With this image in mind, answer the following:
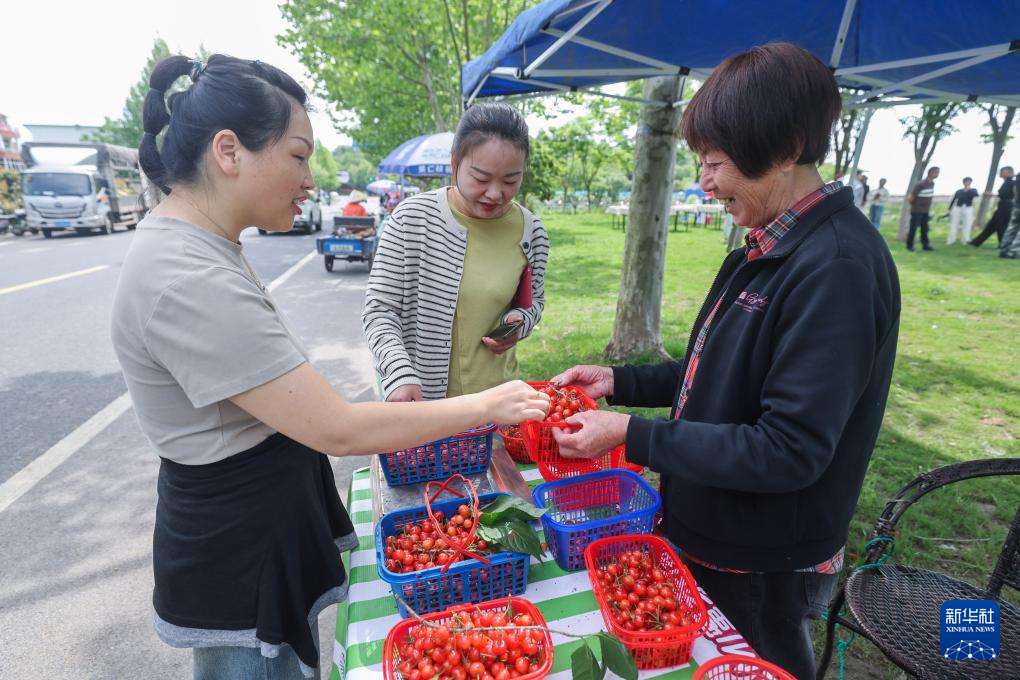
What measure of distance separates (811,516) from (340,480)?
142 inches

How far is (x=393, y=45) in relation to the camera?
15.6 meters

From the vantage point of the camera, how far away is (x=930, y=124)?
1842 centimetres

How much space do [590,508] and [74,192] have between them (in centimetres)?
2326

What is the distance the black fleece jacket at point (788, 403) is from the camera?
48.2 inches

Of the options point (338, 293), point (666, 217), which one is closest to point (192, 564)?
point (666, 217)

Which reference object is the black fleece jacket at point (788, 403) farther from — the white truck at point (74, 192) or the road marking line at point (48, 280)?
the white truck at point (74, 192)

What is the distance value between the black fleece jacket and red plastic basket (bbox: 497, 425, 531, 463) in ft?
2.75

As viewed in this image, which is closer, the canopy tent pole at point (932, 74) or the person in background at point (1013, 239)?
→ the canopy tent pole at point (932, 74)

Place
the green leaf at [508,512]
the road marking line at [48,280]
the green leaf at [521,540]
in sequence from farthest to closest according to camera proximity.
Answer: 1. the road marking line at [48,280]
2. the green leaf at [508,512]
3. the green leaf at [521,540]

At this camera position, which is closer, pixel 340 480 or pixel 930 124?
pixel 340 480

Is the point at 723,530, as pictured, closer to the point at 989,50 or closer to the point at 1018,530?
the point at 1018,530

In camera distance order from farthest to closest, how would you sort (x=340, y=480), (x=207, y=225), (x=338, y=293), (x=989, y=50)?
(x=338, y=293), (x=340, y=480), (x=989, y=50), (x=207, y=225)

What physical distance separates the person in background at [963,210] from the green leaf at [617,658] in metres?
19.2

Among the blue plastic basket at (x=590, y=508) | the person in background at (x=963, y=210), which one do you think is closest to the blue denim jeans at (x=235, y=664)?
the blue plastic basket at (x=590, y=508)
